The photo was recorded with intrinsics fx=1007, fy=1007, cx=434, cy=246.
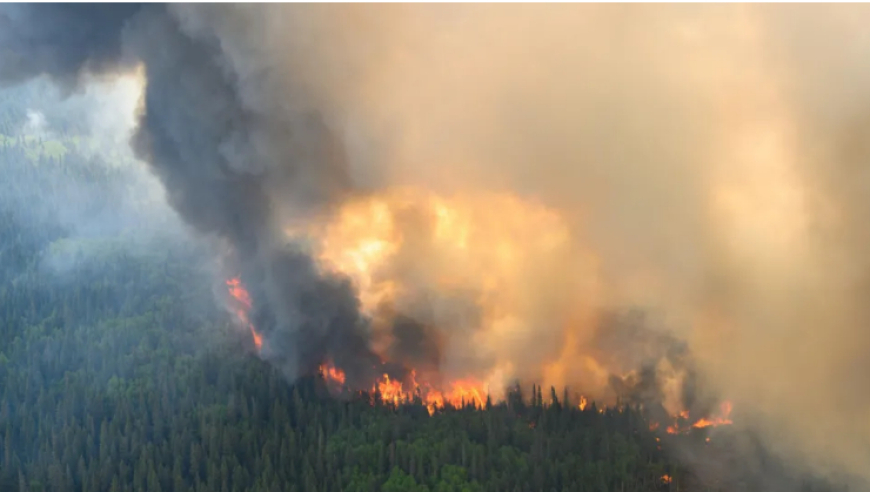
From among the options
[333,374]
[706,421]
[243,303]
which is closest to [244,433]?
[333,374]

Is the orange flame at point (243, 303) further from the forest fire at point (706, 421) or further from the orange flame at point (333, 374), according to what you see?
the forest fire at point (706, 421)

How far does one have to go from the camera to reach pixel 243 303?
117 m

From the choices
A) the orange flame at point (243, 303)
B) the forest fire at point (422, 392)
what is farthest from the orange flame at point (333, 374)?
the orange flame at point (243, 303)

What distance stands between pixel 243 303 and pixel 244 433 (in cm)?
3125

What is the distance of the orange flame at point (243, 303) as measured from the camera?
109 meters

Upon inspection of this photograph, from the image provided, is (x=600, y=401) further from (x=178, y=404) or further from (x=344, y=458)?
(x=178, y=404)

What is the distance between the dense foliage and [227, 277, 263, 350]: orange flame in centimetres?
189

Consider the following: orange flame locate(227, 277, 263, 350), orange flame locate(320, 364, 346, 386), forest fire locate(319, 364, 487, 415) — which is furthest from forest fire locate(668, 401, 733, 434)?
orange flame locate(227, 277, 263, 350)

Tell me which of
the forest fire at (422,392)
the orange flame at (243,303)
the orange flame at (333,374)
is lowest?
the forest fire at (422,392)

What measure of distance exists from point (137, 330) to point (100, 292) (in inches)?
838

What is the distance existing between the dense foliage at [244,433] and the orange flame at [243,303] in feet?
6.20

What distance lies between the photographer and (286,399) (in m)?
94.1

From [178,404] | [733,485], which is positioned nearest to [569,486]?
[733,485]

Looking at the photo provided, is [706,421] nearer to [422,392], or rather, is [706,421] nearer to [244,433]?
[422,392]
